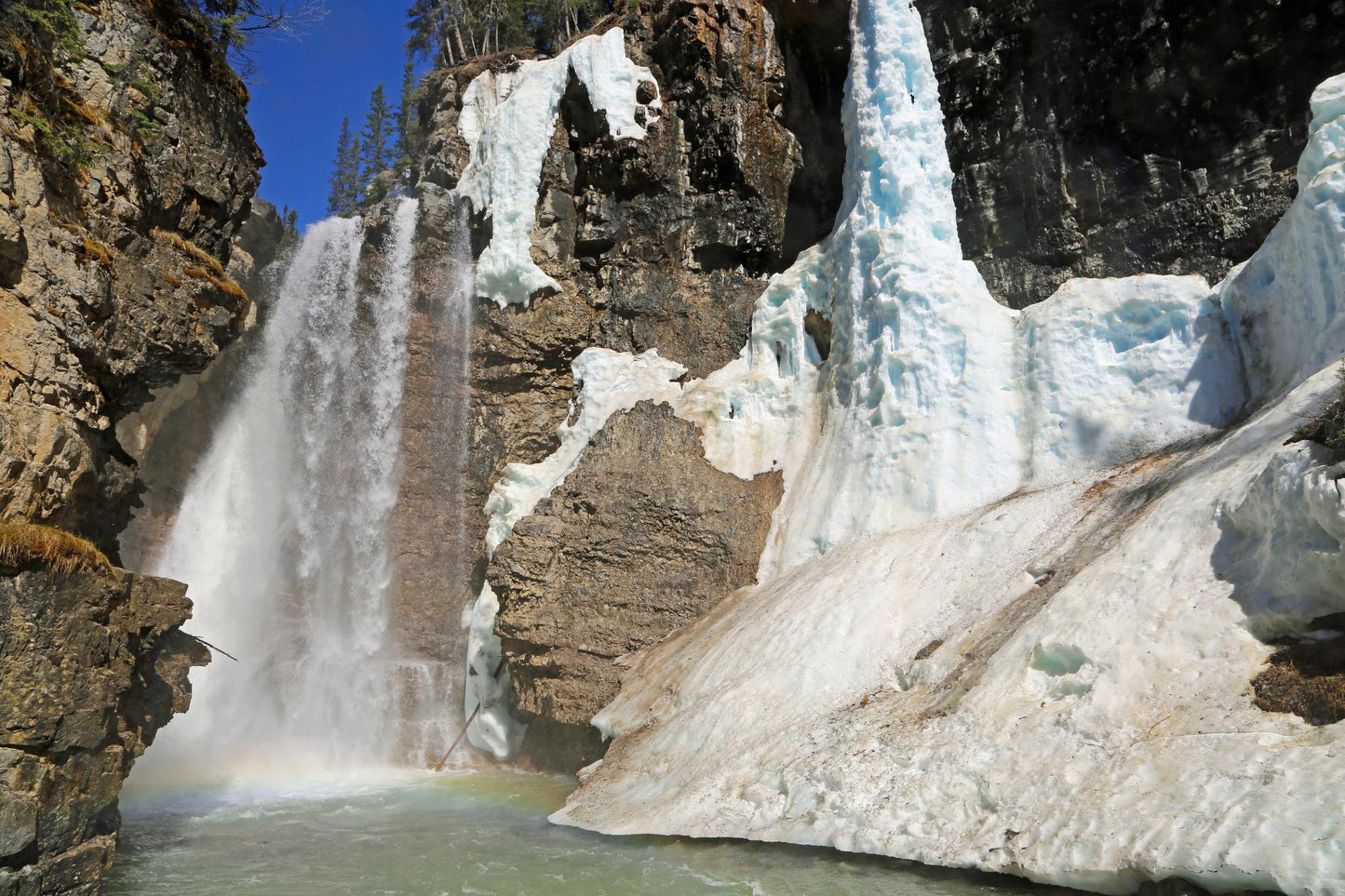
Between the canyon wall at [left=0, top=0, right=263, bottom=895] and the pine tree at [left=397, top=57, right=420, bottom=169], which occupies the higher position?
the pine tree at [left=397, top=57, right=420, bottom=169]

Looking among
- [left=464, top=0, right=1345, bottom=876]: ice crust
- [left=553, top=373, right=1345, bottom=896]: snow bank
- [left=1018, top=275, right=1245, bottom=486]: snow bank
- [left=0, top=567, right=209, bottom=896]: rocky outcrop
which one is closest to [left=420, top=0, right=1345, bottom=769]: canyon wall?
[left=464, top=0, right=1345, bottom=876]: ice crust

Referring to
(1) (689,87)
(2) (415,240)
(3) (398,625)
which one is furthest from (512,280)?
(3) (398,625)

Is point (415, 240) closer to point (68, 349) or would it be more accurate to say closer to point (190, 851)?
point (68, 349)

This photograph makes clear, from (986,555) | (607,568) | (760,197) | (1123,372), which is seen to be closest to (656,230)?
(760,197)

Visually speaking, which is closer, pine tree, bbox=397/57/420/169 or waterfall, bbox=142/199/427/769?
waterfall, bbox=142/199/427/769

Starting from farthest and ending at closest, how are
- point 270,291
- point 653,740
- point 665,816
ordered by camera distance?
point 270,291 → point 653,740 → point 665,816

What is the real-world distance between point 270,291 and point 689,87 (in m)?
11.7

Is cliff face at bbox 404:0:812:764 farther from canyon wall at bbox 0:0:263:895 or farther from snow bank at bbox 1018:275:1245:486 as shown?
canyon wall at bbox 0:0:263:895

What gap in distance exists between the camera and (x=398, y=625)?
20.0 meters

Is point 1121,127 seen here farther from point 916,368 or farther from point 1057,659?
point 1057,659

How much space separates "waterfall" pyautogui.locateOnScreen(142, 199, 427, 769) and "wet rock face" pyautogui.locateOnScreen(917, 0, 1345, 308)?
13.4 meters

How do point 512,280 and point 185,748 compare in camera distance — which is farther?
point 512,280

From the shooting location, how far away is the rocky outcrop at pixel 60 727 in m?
8.23

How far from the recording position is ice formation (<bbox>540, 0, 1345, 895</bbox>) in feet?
24.1
